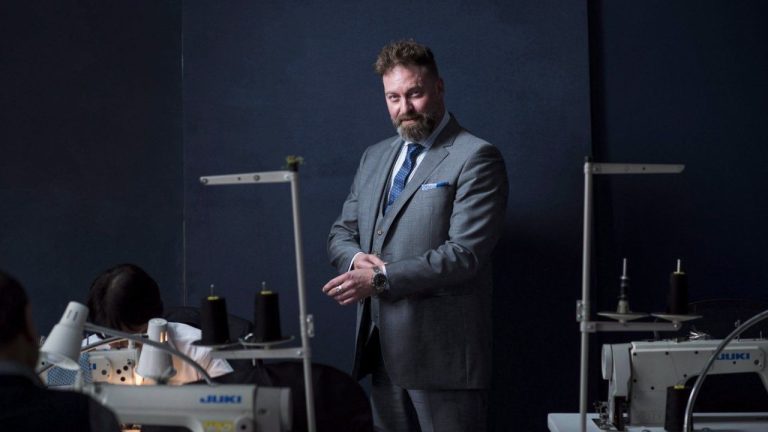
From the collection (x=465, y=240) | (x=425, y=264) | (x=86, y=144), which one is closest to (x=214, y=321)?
(x=425, y=264)

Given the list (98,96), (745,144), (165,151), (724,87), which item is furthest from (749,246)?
(98,96)

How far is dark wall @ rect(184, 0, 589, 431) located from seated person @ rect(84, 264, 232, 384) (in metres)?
1.19

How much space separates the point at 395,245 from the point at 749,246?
1.66 m

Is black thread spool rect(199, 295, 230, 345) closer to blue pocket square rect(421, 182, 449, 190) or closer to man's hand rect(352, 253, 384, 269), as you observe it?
man's hand rect(352, 253, 384, 269)

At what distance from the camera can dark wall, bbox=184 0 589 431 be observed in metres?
4.04

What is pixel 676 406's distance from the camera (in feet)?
8.99

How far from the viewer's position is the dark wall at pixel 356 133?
404cm

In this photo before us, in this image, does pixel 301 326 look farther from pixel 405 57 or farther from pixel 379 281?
pixel 405 57

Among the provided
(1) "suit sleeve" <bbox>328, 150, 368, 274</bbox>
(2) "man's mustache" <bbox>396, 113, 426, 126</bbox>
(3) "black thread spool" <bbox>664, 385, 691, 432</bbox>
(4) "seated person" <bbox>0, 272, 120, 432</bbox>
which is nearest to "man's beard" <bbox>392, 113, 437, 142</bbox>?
(2) "man's mustache" <bbox>396, 113, 426, 126</bbox>

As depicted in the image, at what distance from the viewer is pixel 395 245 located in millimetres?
3383

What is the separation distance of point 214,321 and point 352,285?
0.93 metres

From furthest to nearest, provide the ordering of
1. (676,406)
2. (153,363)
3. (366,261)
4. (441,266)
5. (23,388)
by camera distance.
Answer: (366,261)
(441,266)
(676,406)
(153,363)
(23,388)

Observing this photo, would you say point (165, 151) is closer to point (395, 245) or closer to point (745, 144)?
point (395, 245)

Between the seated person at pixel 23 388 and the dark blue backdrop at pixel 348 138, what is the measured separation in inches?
91.0
